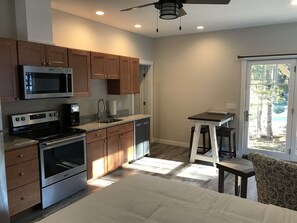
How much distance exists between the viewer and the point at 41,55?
121 inches

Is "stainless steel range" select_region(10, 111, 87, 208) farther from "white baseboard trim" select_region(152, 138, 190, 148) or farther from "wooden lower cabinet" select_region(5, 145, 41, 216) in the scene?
"white baseboard trim" select_region(152, 138, 190, 148)

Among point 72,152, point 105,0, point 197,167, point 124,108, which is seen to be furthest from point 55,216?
point 124,108

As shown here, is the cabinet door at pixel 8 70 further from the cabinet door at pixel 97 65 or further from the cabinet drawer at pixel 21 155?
the cabinet door at pixel 97 65

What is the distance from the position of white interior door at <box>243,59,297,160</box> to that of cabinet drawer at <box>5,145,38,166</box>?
4.14 meters

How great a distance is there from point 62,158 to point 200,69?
370 cm

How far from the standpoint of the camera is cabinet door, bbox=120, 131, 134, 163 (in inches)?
171

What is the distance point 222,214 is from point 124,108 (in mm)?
3974

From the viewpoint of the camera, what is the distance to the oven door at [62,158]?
289 cm


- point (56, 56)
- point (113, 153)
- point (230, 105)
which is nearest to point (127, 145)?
point (113, 153)

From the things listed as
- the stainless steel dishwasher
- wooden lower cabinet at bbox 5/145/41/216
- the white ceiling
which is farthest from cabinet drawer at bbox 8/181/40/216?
the white ceiling

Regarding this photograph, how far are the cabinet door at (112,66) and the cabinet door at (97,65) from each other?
3.3 inches

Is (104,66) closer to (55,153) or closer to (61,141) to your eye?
(61,141)

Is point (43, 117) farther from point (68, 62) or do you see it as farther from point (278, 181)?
point (278, 181)

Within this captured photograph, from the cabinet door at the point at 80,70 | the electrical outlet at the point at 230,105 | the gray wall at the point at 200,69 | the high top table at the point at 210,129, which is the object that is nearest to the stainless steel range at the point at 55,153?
the cabinet door at the point at 80,70
